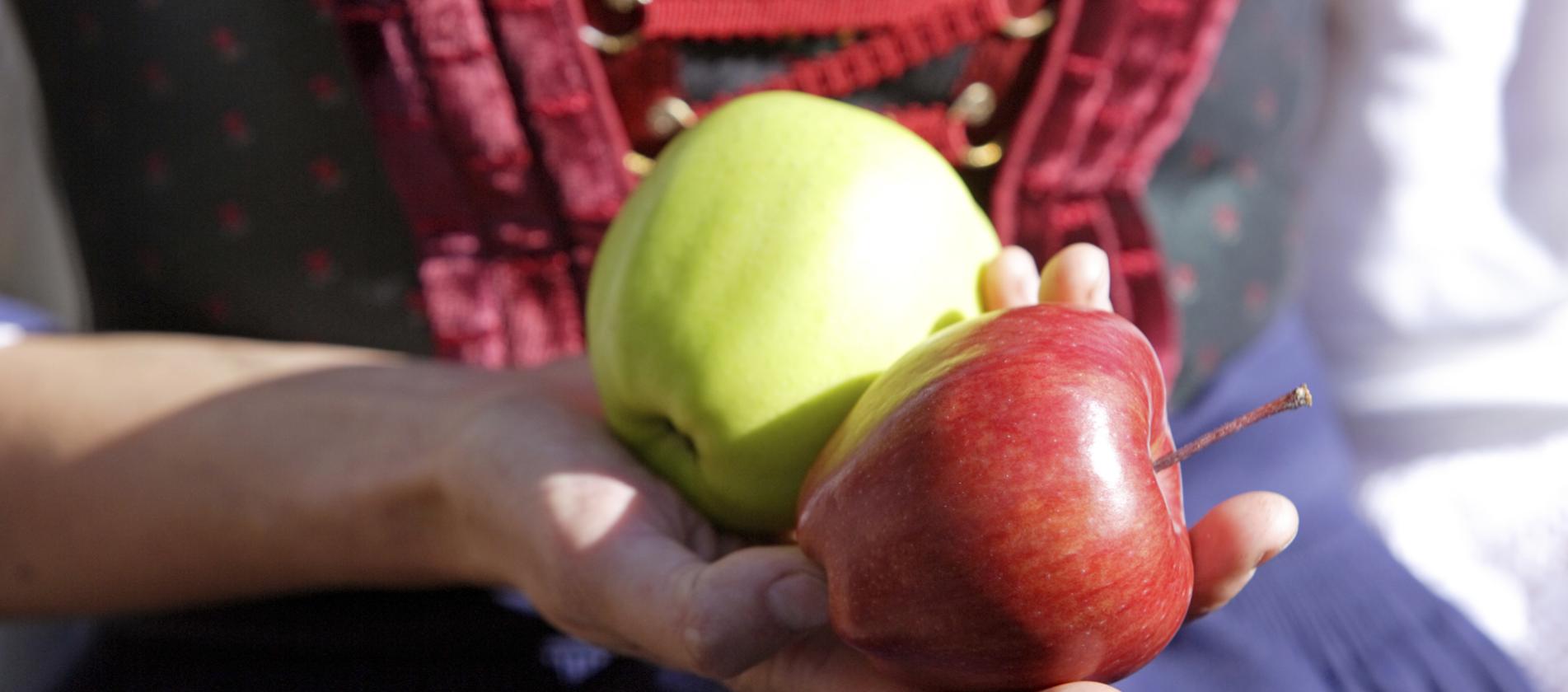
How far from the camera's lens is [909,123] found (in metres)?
0.61

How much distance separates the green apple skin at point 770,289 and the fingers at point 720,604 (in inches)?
2.5

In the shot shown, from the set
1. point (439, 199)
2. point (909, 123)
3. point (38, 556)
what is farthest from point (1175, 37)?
point (38, 556)

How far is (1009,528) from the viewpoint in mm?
364

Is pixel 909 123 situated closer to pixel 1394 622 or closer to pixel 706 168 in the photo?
pixel 706 168

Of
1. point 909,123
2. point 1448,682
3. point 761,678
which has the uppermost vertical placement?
point 909,123

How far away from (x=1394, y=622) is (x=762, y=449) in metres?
0.38

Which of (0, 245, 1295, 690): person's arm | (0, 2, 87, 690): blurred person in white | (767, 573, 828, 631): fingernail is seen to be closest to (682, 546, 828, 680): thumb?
(767, 573, 828, 631): fingernail

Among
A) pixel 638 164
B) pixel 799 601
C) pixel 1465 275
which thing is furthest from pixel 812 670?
pixel 1465 275

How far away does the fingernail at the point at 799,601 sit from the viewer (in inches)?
15.1

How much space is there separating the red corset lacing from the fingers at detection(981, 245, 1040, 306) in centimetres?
13

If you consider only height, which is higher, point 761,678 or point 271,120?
point 271,120

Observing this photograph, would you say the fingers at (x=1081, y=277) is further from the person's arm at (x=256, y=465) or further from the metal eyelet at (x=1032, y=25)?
the metal eyelet at (x=1032, y=25)

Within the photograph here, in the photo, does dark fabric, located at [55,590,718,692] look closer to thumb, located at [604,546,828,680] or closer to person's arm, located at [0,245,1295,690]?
person's arm, located at [0,245,1295,690]

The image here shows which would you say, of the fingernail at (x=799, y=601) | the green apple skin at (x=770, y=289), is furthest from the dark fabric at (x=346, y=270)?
the fingernail at (x=799, y=601)
